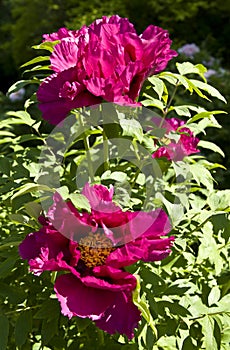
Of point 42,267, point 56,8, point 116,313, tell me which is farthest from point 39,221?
point 56,8

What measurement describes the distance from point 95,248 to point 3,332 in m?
0.29

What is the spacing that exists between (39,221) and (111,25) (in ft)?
1.34

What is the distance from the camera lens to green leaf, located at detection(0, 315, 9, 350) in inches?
48.2

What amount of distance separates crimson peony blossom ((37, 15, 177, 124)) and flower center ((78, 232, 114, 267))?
0.81 ft

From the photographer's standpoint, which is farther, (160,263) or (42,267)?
(160,263)

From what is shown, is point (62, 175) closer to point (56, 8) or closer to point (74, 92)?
point (74, 92)

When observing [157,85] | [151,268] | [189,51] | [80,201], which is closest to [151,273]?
[151,268]

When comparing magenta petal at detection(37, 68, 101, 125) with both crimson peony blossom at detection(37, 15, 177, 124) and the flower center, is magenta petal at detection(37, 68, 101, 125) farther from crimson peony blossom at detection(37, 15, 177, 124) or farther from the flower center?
the flower center

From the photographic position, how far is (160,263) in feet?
4.87

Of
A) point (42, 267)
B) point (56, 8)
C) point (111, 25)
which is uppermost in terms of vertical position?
point (111, 25)

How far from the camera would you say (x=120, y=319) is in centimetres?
108

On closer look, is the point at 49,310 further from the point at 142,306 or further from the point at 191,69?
the point at 191,69

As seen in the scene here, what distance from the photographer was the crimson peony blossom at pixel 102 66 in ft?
3.68

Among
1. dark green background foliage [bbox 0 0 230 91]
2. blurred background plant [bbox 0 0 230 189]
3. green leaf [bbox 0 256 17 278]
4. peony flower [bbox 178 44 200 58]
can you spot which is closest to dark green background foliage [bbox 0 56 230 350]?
green leaf [bbox 0 256 17 278]
